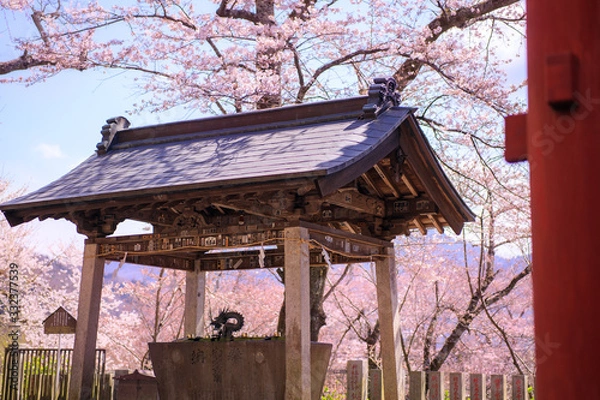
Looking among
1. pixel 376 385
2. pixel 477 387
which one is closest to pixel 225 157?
pixel 376 385

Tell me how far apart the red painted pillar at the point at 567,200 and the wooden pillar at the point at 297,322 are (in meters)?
4.73

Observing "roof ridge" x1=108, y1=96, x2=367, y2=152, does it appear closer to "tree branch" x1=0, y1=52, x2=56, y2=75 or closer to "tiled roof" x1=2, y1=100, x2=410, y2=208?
"tiled roof" x1=2, y1=100, x2=410, y2=208

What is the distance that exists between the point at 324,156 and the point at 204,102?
7149mm

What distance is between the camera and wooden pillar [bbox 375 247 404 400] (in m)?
8.66

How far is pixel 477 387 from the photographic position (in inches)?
343

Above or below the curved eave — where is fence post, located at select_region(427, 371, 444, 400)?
below

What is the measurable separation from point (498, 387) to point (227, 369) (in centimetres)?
352

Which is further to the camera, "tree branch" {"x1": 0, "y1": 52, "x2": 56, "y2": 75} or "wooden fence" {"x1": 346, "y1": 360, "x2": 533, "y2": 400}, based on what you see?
"tree branch" {"x1": 0, "y1": 52, "x2": 56, "y2": 75}

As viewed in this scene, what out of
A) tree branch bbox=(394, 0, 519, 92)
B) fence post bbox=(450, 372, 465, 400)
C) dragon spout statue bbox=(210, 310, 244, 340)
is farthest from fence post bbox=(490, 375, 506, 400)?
tree branch bbox=(394, 0, 519, 92)

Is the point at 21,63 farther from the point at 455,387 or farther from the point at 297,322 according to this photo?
the point at 455,387

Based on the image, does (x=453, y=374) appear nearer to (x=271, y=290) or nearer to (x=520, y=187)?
(x=520, y=187)

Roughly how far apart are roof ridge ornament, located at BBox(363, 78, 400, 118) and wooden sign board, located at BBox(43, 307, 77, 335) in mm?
4659

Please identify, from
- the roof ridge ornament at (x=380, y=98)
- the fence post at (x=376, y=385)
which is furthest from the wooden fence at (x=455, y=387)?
the roof ridge ornament at (x=380, y=98)

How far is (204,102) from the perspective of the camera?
13508 mm
